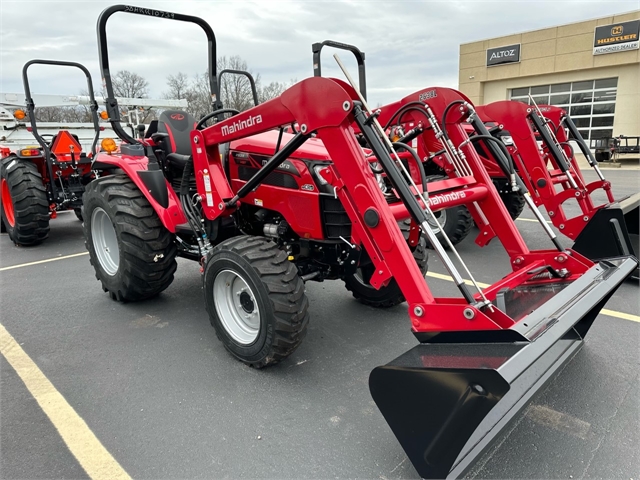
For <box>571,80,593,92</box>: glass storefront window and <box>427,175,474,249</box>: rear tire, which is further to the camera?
<box>571,80,593,92</box>: glass storefront window

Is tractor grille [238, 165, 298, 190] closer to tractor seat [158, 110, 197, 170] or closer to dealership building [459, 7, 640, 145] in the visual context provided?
tractor seat [158, 110, 197, 170]

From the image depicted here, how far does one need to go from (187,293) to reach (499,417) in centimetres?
324

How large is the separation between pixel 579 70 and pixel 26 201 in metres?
25.3

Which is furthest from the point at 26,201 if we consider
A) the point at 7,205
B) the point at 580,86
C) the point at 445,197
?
the point at 580,86

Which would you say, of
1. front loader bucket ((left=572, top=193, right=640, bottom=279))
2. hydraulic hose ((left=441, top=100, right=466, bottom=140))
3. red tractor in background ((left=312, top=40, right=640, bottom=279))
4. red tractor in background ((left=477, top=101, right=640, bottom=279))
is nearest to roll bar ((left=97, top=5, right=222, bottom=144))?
red tractor in background ((left=312, top=40, right=640, bottom=279))

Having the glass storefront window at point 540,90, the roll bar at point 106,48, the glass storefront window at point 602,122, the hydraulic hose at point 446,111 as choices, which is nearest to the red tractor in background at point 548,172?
the hydraulic hose at point 446,111

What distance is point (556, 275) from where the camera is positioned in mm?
2873

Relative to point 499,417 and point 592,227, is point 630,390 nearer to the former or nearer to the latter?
point 499,417

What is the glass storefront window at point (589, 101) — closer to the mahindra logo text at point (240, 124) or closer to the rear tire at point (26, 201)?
the rear tire at point (26, 201)

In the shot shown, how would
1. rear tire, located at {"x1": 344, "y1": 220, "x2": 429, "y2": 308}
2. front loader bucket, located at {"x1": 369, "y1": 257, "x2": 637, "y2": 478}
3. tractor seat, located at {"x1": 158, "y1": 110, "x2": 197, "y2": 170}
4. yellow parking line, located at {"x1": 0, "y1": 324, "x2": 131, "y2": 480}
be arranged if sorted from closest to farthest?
front loader bucket, located at {"x1": 369, "y1": 257, "x2": 637, "y2": 478}
yellow parking line, located at {"x1": 0, "y1": 324, "x2": 131, "y2": 480}
rear tire, located at {"x1": 344, "y1": 220, "x2": 429, "y2": 308}
tractor seat, located at {"x1": 158, "y1": 110, "x2": 197, "y2": 170}

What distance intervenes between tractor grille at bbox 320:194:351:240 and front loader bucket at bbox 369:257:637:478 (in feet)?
3.57

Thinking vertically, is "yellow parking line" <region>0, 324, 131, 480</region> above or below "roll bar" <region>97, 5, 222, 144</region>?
below

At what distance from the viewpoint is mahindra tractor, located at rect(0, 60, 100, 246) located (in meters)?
6.29

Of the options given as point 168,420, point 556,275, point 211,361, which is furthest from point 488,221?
point 168,420
